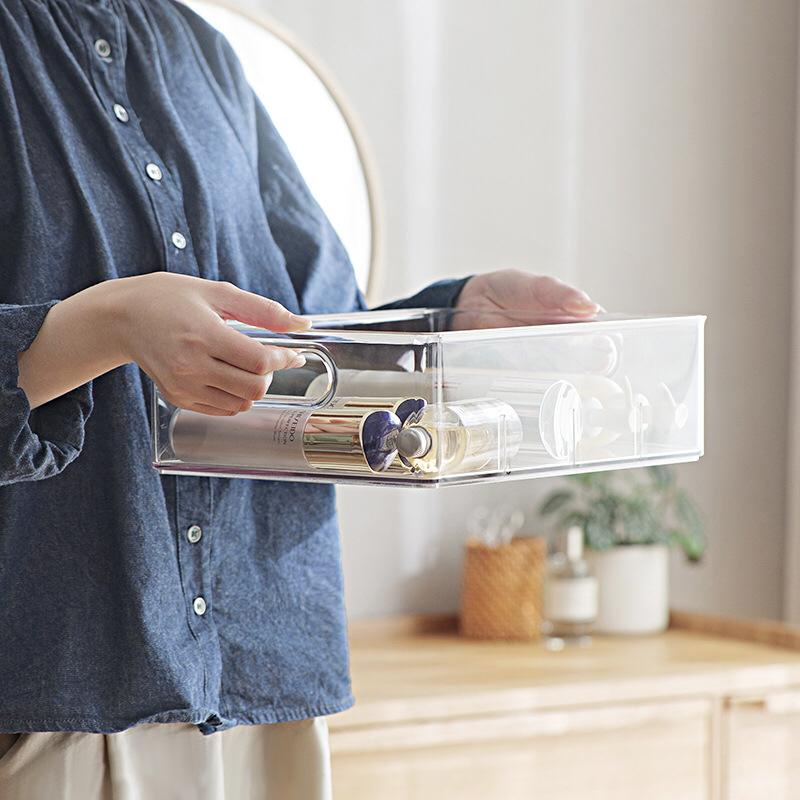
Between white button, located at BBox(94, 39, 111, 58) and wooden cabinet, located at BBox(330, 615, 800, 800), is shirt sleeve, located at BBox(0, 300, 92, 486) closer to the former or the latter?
white button, located at BBox(94, 39, 111, 58)

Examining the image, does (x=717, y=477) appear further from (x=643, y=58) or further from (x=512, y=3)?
(x=512, y=3)

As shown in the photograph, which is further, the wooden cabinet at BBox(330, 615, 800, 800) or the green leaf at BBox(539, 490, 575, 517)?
the green leaf at BBox(539, 490, 575, 517)

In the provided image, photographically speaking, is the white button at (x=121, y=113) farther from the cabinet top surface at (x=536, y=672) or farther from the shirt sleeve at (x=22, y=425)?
the cabinet top surface at (x=536, y=672)

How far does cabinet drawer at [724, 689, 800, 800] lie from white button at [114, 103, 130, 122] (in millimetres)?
1072

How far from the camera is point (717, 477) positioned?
216 centimetres

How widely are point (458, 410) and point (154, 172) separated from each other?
296 millimetres

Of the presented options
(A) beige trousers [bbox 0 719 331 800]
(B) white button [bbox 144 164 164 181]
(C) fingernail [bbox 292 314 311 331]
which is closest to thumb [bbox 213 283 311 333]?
(C) fingernail [bbox 292 314 311 331]

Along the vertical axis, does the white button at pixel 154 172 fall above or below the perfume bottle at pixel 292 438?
above

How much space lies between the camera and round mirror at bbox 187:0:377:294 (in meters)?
1.74

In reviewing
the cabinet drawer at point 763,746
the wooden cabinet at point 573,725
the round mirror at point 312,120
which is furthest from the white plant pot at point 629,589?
the round mirror at point 312,120

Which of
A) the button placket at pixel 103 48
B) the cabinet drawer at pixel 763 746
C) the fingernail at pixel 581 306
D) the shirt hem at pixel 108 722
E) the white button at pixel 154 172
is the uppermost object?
the button placket at pixel 103 48

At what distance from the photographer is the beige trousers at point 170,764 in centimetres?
87

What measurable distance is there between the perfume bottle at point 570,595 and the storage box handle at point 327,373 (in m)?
1.06

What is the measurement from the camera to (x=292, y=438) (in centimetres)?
81
